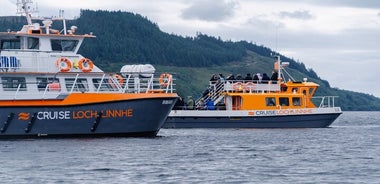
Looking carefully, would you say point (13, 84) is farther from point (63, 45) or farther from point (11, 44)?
point (63, 45)

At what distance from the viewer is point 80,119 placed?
1750 inches

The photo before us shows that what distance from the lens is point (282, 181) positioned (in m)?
30.7

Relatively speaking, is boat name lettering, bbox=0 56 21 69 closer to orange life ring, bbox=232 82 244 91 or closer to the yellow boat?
the yellow boat

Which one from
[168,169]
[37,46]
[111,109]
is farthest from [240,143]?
[168,169]

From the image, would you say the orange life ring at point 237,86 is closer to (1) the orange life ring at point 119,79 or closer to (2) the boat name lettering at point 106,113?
(1) the orange life ring at point 119,79

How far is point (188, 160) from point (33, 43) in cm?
1266

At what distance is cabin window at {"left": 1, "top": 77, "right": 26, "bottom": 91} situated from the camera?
44.8m

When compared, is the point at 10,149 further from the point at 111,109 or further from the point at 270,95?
the point at 270,95

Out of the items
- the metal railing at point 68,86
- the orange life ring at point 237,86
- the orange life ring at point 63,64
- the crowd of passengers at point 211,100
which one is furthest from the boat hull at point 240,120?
the orange life ring at point 63,64

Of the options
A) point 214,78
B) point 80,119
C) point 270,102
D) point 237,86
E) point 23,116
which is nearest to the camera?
point 23,116

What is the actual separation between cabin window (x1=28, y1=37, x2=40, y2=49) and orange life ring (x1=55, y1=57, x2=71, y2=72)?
1.30 metres

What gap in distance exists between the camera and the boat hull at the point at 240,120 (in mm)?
61125

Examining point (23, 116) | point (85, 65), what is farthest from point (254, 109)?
point (23, 116)

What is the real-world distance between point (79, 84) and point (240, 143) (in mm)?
8283
